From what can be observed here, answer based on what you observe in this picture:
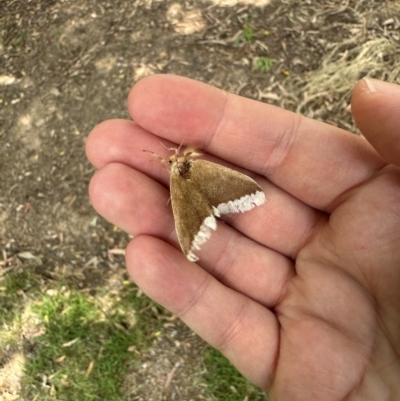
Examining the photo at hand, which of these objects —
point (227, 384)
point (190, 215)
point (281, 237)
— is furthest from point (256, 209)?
point (227, 384)

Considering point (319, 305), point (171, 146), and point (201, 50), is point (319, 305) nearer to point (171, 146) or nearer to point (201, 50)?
point (171, 146)

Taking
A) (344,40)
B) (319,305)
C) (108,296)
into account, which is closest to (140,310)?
(108,296)

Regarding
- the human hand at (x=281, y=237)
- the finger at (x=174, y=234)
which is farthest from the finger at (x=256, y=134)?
the finger at (x=174, y=234)

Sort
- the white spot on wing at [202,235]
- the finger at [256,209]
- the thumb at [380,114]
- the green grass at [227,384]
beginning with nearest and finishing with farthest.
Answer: the thumb at [380,114] → the white spot on wing at [202,235] → the finger at [256,209] → the green grass at [227,384]

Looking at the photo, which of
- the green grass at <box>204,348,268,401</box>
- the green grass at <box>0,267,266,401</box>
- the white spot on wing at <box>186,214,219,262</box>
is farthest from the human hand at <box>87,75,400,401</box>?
the green grass at <box>0,267,266,401</box>

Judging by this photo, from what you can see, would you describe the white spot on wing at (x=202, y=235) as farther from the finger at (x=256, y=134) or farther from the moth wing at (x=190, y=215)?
the finger at (x=256, y=134)

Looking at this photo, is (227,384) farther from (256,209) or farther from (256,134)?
(256,134)
